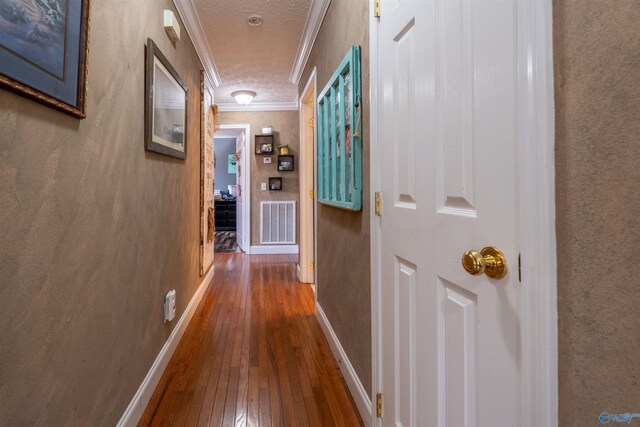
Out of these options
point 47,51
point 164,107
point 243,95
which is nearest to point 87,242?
point 47,51

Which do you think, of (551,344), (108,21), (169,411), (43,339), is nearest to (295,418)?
(169,411)

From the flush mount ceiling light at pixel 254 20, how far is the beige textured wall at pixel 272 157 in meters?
2.70

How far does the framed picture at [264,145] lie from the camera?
17.7 ft

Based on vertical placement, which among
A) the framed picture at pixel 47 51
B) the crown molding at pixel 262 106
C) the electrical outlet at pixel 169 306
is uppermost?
the crown molding at pixel 262 106

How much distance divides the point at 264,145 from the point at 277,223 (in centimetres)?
128

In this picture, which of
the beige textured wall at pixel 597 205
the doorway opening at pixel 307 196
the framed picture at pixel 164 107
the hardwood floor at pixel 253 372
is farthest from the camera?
the doorway opening at pixel 307 196

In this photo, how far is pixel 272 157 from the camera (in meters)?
5.52

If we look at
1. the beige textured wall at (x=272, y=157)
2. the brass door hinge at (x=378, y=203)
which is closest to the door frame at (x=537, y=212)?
the brass door hinge at (x=378, y=203)

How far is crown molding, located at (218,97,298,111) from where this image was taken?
5.32m

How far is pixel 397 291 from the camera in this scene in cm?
117

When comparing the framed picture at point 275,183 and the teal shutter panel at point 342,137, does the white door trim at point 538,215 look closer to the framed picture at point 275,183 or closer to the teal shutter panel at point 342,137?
the teal shutter panel at point 342,137

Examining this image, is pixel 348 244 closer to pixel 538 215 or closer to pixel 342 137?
pixel 342 137

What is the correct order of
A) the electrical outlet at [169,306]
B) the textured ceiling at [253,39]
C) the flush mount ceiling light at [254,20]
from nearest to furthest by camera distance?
the electrical outlet at [169,306] < the textured ceiling at [253,39] < the flush mount ceiling light at [254,20]

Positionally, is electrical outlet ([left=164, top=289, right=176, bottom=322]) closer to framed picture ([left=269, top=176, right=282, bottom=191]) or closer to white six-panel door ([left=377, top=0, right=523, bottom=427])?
white six-panel door ([left=377, top=0, right=523, bottom=427])
